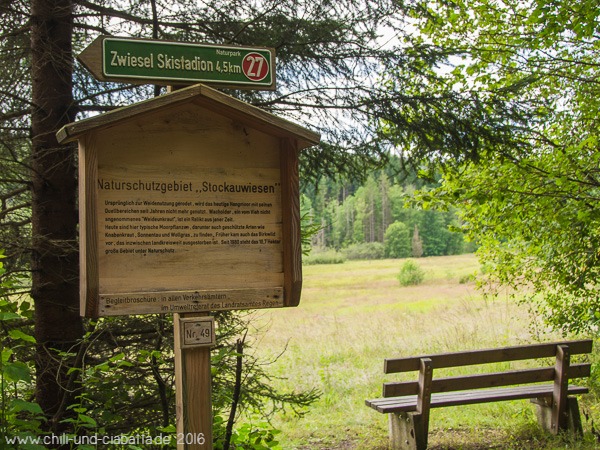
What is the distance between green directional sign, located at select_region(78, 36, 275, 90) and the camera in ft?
10.1

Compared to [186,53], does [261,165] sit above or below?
below

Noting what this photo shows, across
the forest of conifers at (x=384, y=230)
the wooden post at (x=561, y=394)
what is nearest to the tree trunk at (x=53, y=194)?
the wooden post at (x=561, y=394)

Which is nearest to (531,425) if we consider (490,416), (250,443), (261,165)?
(490,416)

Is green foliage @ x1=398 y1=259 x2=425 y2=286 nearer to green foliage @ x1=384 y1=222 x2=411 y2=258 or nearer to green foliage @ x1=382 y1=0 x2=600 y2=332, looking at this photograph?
green foliage @ x1=382 y1=0 x2=600 y2=332

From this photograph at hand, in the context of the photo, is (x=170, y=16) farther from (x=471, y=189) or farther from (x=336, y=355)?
(x=336, y=355)

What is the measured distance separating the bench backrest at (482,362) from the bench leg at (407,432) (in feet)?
0.91

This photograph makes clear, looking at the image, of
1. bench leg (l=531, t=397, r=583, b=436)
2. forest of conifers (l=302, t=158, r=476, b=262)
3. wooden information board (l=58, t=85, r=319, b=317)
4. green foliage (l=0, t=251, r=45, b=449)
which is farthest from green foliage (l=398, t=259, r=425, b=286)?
wooden information board (l=58, t=85, r=319, b=317)

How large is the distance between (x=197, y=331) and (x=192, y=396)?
1.04ft

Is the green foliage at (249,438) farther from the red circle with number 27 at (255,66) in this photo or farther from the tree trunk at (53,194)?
the red circle with number 27 at (255,66)

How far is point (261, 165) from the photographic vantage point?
3.36 m

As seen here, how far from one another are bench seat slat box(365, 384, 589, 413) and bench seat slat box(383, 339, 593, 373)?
0.36 metres

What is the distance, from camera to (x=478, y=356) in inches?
254

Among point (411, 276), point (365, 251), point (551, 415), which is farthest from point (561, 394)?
point (365, 251)

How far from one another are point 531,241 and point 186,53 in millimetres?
6024
